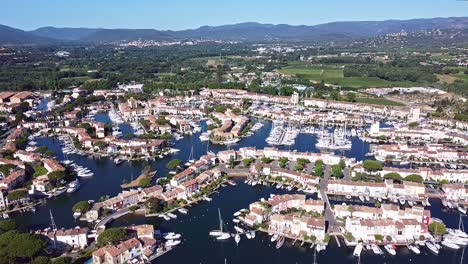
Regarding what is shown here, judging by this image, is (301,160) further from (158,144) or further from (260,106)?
(260,106)

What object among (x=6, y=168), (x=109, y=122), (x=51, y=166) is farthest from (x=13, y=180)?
(x=109, y=122)

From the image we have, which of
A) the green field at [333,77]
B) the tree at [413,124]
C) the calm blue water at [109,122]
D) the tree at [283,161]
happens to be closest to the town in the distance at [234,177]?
the tree at [283,161]

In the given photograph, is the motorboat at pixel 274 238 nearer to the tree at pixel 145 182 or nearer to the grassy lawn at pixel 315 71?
the tree at pixel 145 182

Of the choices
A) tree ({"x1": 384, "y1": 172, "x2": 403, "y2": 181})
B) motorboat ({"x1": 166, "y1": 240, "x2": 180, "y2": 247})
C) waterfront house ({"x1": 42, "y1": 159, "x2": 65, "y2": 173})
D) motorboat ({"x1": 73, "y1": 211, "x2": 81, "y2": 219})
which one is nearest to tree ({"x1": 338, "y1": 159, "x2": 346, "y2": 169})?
tree ({"x1": 384, "y1": 172, "x2": 403, "y2": 181})

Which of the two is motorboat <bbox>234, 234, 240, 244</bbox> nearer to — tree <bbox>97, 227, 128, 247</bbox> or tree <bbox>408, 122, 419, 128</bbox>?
tree <bbox>97, 227, 128, 247</bbox>

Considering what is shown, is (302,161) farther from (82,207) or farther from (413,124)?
(413,124)

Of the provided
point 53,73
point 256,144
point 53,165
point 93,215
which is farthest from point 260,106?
point 53,73
